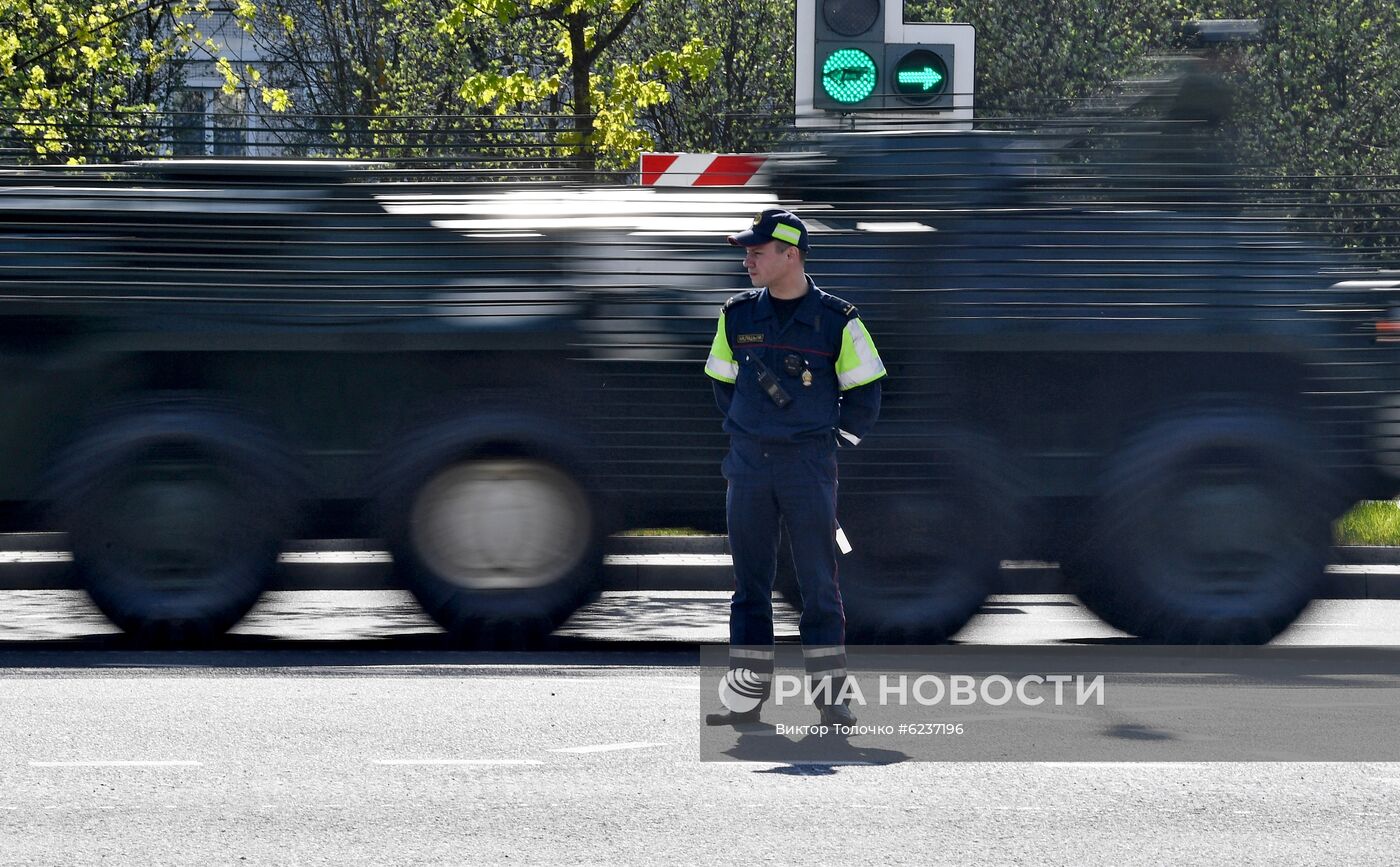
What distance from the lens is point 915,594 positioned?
29.3 ft

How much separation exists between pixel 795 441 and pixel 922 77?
529cm

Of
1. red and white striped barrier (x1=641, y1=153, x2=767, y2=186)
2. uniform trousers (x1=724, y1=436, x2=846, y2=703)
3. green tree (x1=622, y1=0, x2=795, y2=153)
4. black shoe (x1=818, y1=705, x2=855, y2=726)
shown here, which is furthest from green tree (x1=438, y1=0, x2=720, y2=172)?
green tree (x1=622, y1=0, x2=795, y2=153)

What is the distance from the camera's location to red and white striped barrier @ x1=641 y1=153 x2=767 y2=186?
10.5 m

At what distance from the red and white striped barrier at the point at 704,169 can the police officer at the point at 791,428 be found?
Answer: 322cm

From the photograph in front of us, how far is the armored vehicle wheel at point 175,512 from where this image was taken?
8805mm

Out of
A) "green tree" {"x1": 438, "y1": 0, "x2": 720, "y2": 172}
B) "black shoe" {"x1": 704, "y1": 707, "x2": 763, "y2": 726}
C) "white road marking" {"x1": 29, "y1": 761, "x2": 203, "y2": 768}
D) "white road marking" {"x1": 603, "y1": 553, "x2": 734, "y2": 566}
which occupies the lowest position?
"white road marking" {"x1": 603, "y1": 553, "x2": 734, "y2": 566}

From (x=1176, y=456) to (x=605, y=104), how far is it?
967 cm

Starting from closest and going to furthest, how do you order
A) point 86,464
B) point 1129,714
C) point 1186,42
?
point 1129,714 → point 86,464 → point 1186,42

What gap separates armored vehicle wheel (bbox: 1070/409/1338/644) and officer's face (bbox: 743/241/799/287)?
2.87 meters

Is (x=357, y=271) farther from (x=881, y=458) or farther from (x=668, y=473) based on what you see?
(x=881, y=458)

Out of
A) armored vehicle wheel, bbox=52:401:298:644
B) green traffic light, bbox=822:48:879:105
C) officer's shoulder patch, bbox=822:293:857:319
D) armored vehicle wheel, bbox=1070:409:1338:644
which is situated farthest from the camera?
green traffic light, bbox=822:48:879:105

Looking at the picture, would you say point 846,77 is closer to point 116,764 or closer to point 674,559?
point 674,559

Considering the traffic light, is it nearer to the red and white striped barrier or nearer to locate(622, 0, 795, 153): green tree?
the red and white striped barrier

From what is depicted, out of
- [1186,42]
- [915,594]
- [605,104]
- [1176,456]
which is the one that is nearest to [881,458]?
[915,594]
